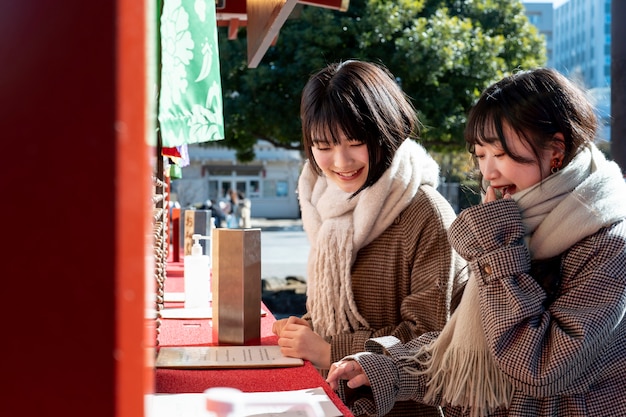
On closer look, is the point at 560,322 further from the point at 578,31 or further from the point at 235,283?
the point at 578,31

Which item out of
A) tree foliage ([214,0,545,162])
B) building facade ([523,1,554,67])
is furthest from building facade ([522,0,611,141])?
tree foliage ([214,0,545,162])

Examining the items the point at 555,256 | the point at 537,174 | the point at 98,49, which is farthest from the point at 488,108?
the point at 98,49

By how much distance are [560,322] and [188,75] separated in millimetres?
1093

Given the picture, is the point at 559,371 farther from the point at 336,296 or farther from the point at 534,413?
the point at 336,296

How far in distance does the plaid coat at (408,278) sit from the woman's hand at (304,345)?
27mm

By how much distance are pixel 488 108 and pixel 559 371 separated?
0.60 metres

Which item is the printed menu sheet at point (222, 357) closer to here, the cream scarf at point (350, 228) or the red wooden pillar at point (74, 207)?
the cream scarf at point (350, 228)

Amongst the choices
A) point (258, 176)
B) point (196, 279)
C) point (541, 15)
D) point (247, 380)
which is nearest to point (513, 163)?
point (247, 380)

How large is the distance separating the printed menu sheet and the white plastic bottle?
60cm

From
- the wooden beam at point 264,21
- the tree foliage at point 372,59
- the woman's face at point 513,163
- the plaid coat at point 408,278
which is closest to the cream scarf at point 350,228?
the plaid coat at point 408,278

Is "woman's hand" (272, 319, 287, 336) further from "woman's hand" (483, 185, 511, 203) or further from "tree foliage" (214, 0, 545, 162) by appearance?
"tree foliage" (214, 0, 545, 162)

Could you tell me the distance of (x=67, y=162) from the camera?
415mm

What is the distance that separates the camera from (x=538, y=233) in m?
1.47

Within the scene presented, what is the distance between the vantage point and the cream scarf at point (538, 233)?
1.41 m
